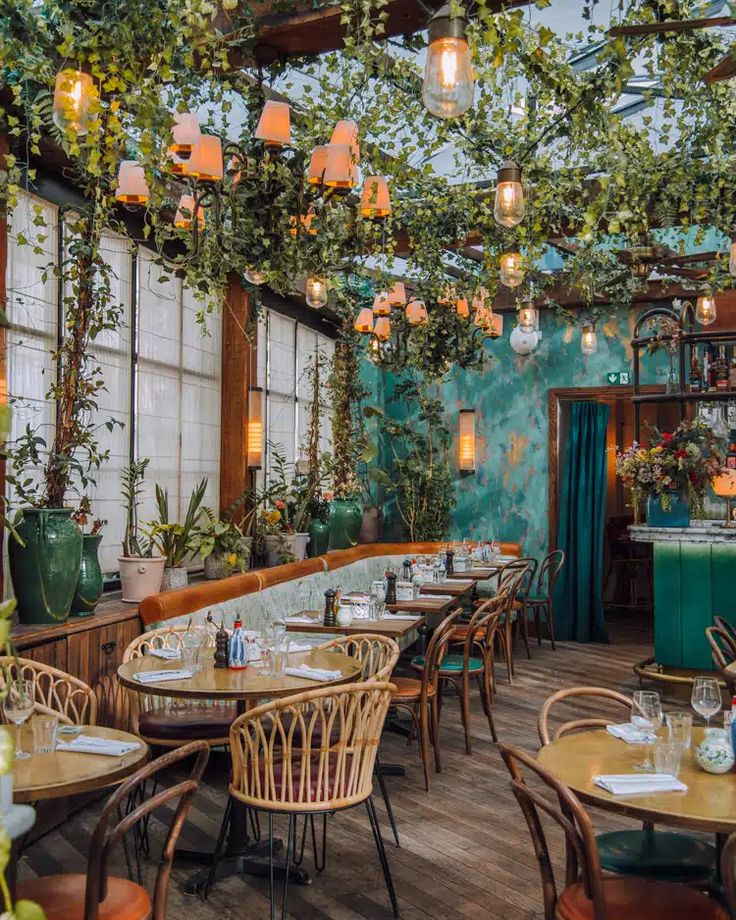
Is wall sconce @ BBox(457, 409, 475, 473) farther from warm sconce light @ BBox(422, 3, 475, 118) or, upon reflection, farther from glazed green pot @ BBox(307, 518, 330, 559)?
warm sconce light @ BBox(422, 3, 475, 118)

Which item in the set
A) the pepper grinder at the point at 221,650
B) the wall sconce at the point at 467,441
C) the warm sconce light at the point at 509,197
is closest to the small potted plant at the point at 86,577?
the pepper grinder at the point at 221,650

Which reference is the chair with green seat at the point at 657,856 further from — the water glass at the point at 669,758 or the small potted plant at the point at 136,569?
the small potted plant at the point at 136,569

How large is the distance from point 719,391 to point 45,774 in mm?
5363

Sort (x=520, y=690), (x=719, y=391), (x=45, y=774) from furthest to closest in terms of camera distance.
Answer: (x=520, y=690) → (x=719, y=391) → (x=45, y=774)

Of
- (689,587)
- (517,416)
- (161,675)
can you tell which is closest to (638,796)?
(161,675)

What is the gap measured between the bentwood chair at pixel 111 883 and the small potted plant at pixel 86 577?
230 centimetres

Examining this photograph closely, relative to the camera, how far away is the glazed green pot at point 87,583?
4.68 metres

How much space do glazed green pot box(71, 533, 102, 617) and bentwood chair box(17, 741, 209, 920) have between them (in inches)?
90.3

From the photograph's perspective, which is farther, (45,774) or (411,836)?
(411,836)

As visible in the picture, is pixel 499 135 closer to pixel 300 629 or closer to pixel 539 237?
pixel 539 237

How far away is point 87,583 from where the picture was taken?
15.4 ft

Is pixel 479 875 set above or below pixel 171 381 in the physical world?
below

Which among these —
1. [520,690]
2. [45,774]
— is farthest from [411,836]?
[520,690]

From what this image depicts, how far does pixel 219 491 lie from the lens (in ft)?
25.1
